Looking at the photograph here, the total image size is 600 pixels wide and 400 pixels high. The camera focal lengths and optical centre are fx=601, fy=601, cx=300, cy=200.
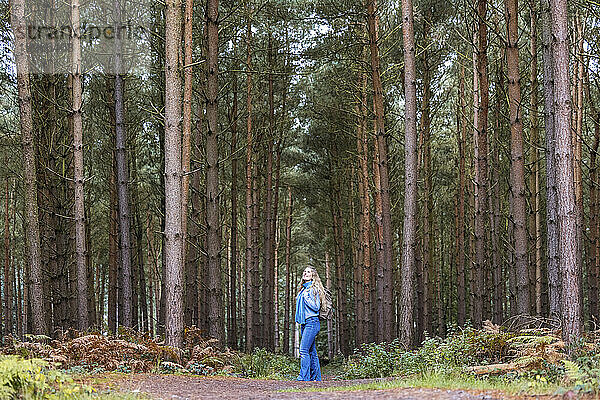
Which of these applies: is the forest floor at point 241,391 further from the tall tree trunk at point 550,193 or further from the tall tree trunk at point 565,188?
the tall tree trunk at point 550,193

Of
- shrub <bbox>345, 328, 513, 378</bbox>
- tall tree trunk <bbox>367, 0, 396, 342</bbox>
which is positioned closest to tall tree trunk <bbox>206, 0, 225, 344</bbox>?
tall tree trunk <bbox>367, 0, 396, 342</bbox>

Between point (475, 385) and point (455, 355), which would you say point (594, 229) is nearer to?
point (455, 355)

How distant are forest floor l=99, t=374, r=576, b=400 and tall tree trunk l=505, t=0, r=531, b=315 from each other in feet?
15.0

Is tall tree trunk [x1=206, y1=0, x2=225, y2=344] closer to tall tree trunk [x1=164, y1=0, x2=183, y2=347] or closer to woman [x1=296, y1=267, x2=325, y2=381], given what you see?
tall tree trunk [x1=164, y1=0, x2=183, y2=347]

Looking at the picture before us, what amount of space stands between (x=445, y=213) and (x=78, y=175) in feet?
66.9

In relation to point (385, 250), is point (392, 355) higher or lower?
lower

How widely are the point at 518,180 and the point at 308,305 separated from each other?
429 centimetres

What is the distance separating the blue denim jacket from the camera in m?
9.63

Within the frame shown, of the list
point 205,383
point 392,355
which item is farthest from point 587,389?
point 392,355

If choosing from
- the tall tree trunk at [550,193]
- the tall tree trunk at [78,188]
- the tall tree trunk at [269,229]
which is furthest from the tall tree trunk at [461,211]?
the tall tree trunk at [78,188]

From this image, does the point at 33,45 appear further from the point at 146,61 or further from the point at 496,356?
the point at 496,356

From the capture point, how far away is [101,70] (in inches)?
672

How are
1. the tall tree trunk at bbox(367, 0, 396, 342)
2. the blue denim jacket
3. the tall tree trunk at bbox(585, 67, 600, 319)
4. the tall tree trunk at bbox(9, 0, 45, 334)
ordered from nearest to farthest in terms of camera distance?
the blue denim jacket, the tall tree trunk at bbox(9, 0, 45, 334), the tall tree trunk at bbox(367, 0, 396, 342), the tall tree trunk at bbox(585, 67, 600, 319)

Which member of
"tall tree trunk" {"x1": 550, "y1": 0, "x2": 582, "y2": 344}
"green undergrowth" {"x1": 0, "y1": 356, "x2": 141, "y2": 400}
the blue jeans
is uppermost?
"tall tree trunk" {"x1": 550, "y1": 0, "x2": 582, "y2": 344}
